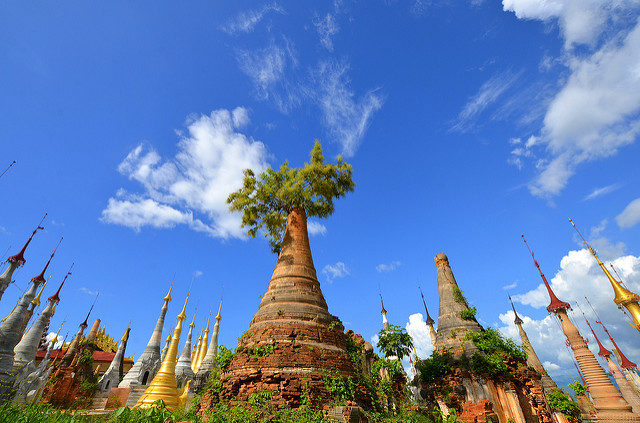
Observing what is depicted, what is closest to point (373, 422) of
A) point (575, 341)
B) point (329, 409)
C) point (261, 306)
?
point (329, 409)

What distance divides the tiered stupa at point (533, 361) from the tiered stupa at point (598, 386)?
238cm

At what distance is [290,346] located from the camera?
10539 mm

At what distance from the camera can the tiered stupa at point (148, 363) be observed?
26.3m

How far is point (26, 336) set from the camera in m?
21.6

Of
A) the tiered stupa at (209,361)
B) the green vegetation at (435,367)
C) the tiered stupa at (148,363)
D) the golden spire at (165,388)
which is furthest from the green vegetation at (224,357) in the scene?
the tiered stupa at (148,363)

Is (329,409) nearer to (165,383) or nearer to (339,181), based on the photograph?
(339,181)

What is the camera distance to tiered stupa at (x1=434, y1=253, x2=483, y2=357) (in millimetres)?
16486

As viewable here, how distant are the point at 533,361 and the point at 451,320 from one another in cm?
1374

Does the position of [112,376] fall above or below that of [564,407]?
above

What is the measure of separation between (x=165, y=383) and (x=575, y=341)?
1017 inches

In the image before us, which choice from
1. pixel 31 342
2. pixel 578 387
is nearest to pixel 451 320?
pixel 578 387

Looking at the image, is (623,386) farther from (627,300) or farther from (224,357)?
(224,357)

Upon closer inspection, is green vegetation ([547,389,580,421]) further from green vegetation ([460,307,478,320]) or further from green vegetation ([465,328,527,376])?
green vegetation ([460,307,478,320])

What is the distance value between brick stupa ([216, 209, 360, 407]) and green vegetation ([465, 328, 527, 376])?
25.7 feet
